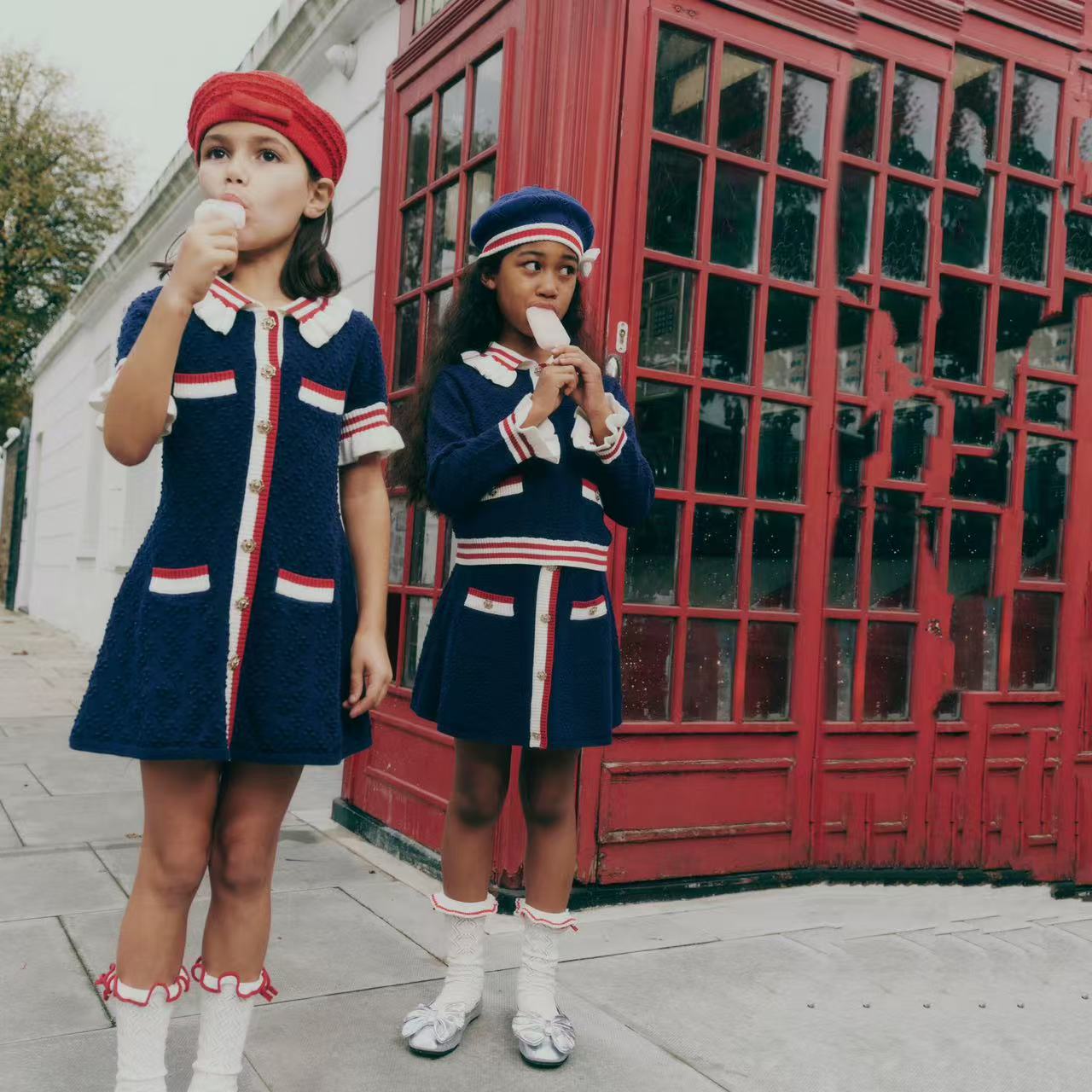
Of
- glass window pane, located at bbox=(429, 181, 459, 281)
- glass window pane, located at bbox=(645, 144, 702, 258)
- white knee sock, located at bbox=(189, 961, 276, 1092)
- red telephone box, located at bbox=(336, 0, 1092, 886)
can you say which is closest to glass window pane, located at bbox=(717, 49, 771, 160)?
red telephone box, located at bbox=(336, 0, 1092, 886)

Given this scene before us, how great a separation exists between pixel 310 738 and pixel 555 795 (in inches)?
29.0

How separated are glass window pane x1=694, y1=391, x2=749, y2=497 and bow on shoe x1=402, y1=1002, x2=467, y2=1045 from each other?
5.53 ft

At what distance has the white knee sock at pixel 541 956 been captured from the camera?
224 cm

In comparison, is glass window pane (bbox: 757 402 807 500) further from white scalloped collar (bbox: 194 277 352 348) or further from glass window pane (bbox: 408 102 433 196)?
white scalloped collar (bbox: 194 277 352 348)

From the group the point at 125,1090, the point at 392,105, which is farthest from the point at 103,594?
the point at 125,1090

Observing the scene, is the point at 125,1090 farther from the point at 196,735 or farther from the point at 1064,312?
the point at 1064,312

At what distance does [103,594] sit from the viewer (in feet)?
34.5

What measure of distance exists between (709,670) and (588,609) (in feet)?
4.02

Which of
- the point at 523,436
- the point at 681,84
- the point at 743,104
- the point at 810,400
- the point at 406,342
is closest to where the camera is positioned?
the point at 523,436

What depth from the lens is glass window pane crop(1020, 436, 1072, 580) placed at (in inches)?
147

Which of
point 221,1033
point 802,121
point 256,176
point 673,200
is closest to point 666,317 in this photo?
point 673,200

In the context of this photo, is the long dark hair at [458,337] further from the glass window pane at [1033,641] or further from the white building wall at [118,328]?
the white building wall at [118,328]

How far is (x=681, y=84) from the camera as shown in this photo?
3232mm

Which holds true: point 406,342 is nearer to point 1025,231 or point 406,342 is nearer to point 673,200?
point 673,200
